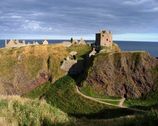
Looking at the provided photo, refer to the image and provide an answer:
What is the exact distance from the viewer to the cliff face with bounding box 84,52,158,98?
9881cm

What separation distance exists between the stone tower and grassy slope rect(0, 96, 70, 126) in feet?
313

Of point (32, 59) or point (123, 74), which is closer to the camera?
point (123, 74)

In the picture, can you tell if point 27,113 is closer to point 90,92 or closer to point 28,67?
point 90,92

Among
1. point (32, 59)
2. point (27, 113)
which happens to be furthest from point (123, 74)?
point (27, 113)

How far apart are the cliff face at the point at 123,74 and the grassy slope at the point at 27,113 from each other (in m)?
77.9

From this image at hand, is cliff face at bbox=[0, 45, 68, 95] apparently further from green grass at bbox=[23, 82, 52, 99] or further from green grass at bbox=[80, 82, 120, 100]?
green grass at bbox=[80, 82, 120, 100]

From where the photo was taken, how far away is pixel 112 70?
102m

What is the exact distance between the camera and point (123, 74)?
101562 mm

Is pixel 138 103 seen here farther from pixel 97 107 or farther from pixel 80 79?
pixel 80 79

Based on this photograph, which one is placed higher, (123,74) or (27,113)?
(27,113)

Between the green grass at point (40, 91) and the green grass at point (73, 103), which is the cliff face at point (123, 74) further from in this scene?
the green grass at point (40, 91)

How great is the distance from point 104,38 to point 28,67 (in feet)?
76.6

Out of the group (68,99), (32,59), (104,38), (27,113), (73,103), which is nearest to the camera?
(27,113)

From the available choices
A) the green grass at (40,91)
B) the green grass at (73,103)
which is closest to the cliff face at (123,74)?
the green grass at (73,103)
